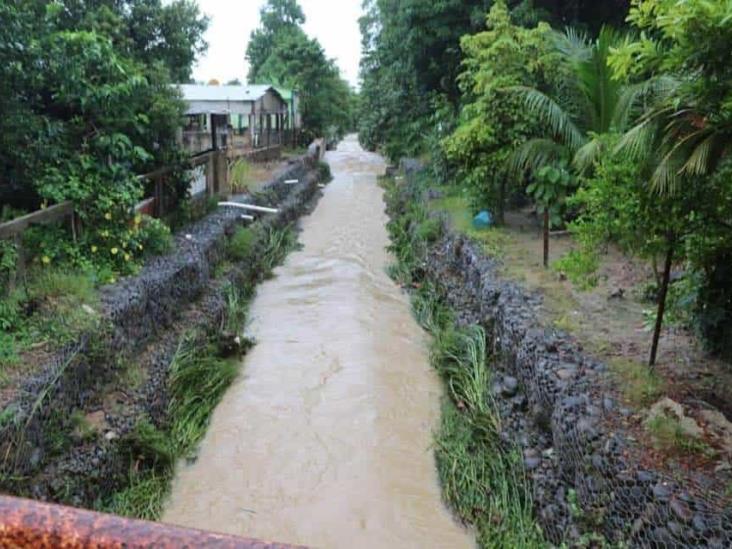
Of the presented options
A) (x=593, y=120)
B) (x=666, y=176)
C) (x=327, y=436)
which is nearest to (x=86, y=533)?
(x=666, y=176)

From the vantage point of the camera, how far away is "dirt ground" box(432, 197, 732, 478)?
3969mm

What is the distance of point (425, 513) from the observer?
5.02m

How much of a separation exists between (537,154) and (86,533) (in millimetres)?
9531

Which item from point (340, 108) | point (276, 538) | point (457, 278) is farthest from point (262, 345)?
point (340, 108)

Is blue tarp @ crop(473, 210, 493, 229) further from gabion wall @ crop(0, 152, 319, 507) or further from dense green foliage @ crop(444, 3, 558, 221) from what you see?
gabion wall @ crop(0, 152, 319, 507)

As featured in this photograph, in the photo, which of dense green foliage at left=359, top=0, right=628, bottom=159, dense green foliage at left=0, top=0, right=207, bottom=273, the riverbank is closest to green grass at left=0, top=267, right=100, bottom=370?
dense green foliage at left=0, top=0, right=207, bottom=273

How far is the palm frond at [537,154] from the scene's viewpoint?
9.55 m

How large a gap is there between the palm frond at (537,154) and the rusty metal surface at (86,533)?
369 inches

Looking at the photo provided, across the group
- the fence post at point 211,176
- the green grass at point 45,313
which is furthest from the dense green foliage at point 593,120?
the fence post at point 211,176

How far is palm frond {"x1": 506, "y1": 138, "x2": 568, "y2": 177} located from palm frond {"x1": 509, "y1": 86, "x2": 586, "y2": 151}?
0.56 feet

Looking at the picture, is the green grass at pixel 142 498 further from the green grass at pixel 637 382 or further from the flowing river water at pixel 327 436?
the green grass at pixel 637 382

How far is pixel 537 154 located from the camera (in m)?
9.58

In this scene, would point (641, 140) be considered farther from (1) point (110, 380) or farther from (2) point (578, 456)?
(1) point (110, 380)

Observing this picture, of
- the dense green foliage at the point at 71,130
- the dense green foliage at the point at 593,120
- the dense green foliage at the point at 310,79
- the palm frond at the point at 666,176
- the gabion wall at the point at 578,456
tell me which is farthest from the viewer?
the dense green foliage at the point at 310,79
